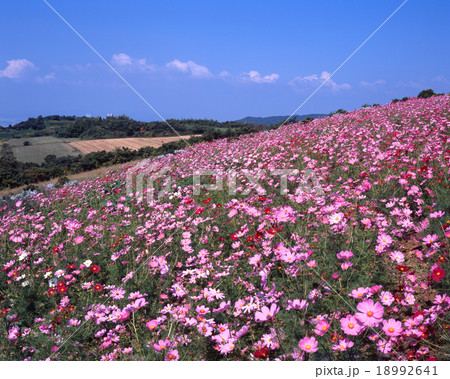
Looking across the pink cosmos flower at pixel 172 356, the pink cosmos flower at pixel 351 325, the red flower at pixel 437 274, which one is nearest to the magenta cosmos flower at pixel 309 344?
the pink cosmos flower at pixel 351 325

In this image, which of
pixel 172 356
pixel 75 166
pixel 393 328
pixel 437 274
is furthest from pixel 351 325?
pixel 75 166

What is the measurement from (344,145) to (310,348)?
6.23 meters

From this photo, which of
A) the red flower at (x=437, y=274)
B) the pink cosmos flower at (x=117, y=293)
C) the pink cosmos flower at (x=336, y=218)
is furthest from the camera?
the pink cosmos flower at (x=336, y=218)

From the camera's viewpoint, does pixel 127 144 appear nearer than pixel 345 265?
No

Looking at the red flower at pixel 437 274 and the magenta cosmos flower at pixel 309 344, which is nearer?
the magenta cosmos flower at pixel 309 344

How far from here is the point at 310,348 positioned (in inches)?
72.2

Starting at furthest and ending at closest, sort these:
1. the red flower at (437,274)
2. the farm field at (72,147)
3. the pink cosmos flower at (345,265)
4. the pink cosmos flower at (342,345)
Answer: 1. the farm field at (72,147)
2. the pink cosmos flower at (345,265)
3. the red flower at (437,274)
4. the pink cosmos flower at (342,345)

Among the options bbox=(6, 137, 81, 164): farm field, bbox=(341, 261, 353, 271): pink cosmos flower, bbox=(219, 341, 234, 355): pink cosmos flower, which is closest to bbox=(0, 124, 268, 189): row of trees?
bbox=(6, 137, 81, 164): farm field

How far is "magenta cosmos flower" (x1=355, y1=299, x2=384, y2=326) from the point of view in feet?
6.15

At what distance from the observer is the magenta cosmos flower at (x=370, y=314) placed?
6.15ft

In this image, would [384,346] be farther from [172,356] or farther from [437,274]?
[172,356]

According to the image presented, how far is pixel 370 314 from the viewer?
193 centimetres

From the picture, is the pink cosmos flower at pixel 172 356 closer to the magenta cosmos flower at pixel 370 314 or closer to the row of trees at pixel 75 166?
the magenta cosmos flower at pixel 370 314
